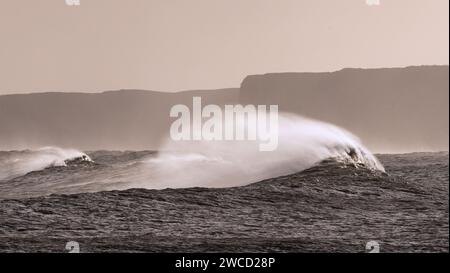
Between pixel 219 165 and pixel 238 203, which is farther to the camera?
pixel 219 165

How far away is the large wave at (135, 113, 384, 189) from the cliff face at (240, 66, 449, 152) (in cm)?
9417

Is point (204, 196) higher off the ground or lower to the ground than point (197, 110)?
lower

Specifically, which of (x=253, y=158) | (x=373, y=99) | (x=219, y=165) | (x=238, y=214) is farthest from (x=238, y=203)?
(x=373, y=99)

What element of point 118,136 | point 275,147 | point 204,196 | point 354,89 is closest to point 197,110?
point 118,136

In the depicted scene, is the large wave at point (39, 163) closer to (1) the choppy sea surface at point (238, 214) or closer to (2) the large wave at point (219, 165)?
(2) the large wave at point (219, 165)

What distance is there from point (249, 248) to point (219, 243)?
2.67 ft

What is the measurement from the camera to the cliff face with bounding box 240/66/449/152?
138 metres

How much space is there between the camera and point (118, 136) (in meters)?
138

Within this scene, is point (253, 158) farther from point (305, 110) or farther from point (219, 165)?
point (305, 110)

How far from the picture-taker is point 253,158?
118ft

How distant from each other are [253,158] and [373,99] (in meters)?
120

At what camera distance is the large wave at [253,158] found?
30797 mm

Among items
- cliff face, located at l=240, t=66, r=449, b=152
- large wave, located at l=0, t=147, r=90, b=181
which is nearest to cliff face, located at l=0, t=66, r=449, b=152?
cliff face, located at l=240, t=66, r=449, b=152
